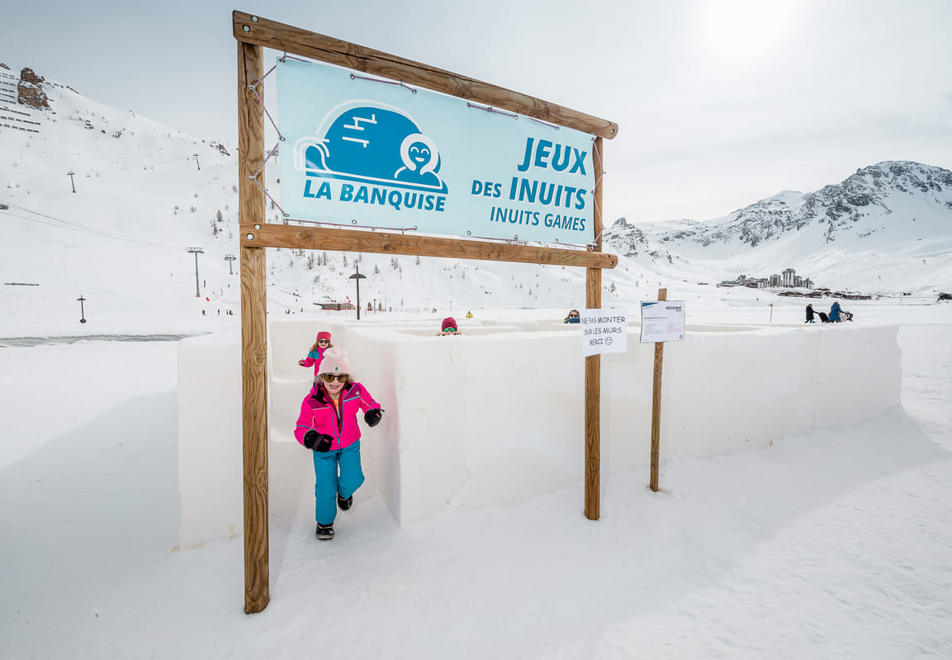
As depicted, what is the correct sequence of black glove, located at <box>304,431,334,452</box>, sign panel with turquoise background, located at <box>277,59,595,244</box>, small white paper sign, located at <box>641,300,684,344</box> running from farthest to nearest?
small white paper sign, located at <box>641,300,684,344</box>, black glove, located at <box>304,431,334,452</box>, sign panel with turquoise background, located at <box>277,59,595,244</box>

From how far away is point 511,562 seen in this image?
288 centimetres

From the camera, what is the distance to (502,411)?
11.5 ft

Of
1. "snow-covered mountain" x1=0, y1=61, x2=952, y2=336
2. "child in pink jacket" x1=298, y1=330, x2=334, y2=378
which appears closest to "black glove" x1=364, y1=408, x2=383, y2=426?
"snow-covered mountain" x1=0, y1=61, x2=952, y2=336

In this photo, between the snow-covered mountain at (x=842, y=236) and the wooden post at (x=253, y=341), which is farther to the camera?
the snow-covered mountain at (x=842, y=236)

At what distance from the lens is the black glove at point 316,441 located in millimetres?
2951

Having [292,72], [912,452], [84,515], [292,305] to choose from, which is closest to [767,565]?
[912,452]

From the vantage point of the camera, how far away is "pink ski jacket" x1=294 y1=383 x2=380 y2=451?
3055mm

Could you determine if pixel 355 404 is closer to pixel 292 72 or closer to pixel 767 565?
pixel 292 72

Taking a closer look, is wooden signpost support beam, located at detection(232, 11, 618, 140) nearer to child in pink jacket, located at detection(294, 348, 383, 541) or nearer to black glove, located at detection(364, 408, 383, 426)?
child in pink jacket, located at detection(294, 348, 383, 541)

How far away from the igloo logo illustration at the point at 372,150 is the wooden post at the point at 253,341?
0.28 metres

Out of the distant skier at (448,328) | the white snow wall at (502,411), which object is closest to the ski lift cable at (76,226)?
the white snow wall at (502,411)

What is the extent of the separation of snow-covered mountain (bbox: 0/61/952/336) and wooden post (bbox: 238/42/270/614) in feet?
4.35

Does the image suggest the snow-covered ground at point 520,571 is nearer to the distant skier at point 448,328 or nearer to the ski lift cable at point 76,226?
the distant skier at point 448,328

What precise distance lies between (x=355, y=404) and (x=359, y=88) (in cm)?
218
